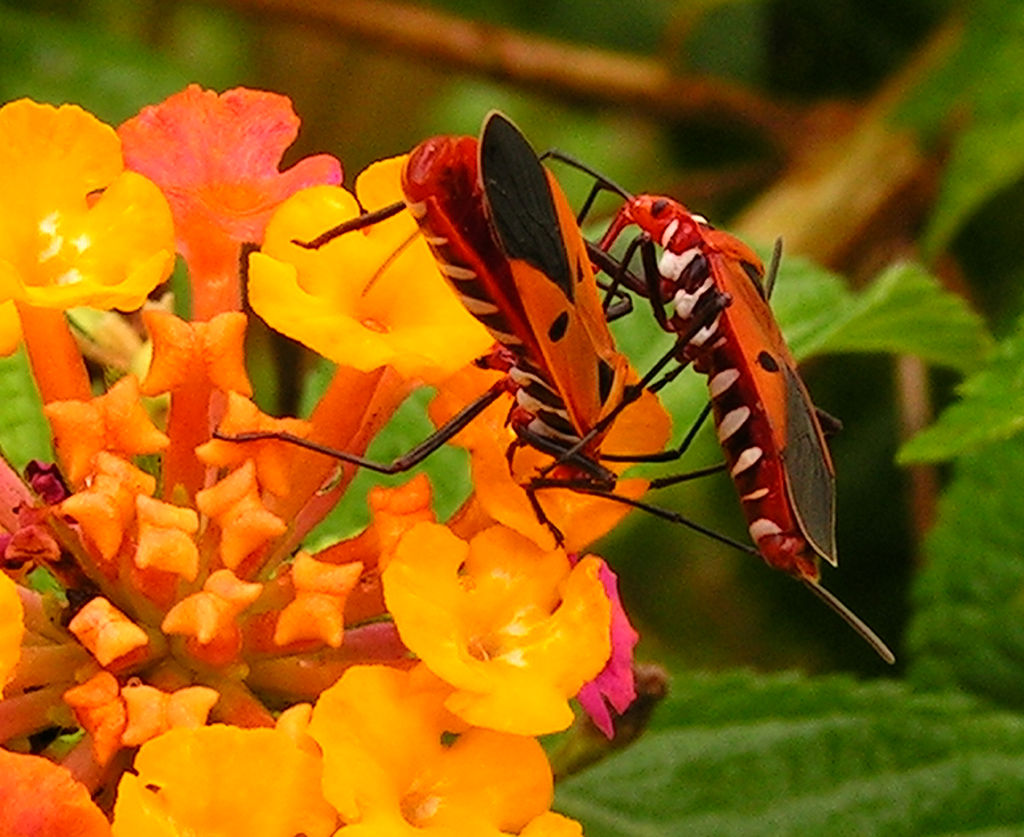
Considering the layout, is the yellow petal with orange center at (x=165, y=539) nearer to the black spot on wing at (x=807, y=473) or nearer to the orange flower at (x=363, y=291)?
the orange flower at (x=363, y=291)

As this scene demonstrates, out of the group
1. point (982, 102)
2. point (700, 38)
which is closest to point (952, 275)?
point (982, 102)

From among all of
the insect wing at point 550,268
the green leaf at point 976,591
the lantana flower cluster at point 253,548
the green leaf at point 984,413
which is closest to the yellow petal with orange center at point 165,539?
the lantana flower cluster at point 253,548

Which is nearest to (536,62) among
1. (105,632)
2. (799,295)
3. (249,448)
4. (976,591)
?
(799,295)

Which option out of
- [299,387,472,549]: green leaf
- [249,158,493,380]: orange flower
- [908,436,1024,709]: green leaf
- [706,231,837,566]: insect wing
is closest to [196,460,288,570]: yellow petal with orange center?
[249,158,493,380]: orange flower

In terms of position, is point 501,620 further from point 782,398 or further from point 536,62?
point 536,62

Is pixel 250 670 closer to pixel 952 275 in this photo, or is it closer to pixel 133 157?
pixel 133 157

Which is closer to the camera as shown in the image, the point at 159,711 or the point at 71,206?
the point at 159,711

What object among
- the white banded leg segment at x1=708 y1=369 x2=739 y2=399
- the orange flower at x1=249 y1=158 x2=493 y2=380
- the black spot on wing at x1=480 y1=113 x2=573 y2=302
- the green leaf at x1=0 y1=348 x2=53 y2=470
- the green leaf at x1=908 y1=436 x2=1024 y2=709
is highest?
the black spot on wing at x1=480 y1=113 x2=573 y2=302

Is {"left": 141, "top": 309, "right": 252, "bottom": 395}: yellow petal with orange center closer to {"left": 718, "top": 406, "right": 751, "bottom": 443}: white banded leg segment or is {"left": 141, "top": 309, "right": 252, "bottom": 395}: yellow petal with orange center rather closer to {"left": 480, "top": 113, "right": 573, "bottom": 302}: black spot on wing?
{"left": 480, "top": 113, "right": 573, "bottom": 302}: black spot on wing
